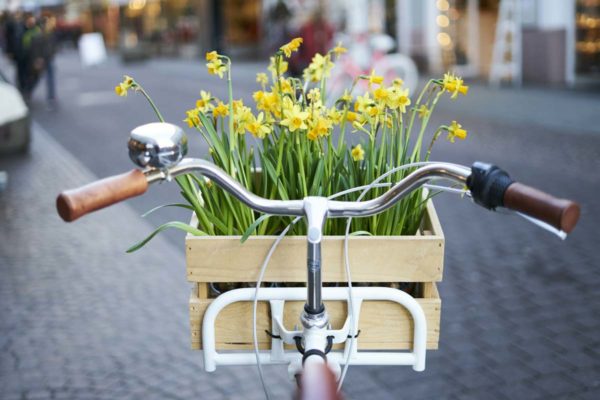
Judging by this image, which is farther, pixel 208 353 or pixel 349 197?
pixel 349 197

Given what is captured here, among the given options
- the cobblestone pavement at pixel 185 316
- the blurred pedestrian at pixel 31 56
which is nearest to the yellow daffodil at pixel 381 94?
the cobblestone pavement at pixel 185 316

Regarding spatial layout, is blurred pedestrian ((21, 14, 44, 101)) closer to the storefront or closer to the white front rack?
the storefront

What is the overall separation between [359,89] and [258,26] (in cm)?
1652

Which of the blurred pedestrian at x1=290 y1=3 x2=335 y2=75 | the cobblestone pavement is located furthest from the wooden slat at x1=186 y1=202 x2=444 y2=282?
the blurred pedestrian at x1=290 y1=3 x2=335 y2=75

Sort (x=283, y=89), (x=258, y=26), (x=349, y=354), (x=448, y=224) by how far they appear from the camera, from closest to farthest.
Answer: (x=349, y=354) < (x=283, y=89) < (x=448, y=224) < (x=258, y=26)

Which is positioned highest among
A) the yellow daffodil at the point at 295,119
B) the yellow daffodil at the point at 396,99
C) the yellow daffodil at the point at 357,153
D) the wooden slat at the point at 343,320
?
the yellow daffodil at the point at 396,99

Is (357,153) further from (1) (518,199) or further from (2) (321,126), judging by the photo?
(1) (518,199)

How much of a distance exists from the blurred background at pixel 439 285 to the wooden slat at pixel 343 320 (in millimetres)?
1534

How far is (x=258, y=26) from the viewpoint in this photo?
28.1 m

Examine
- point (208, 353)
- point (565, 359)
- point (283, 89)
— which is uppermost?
point (283, 89)

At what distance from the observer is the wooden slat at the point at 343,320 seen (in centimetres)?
186

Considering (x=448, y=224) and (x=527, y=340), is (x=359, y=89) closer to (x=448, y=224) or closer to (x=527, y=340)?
(x=448, y=224)

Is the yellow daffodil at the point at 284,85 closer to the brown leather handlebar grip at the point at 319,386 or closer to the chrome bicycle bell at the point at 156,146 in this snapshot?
the chrome bicycle bell at the point at 156,146

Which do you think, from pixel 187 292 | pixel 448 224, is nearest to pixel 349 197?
pixel 187 292
